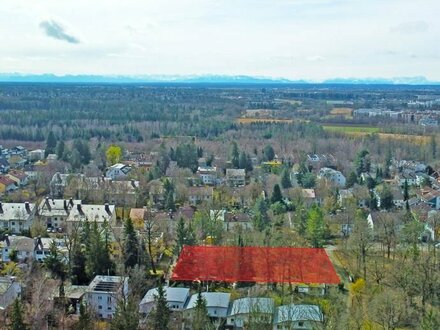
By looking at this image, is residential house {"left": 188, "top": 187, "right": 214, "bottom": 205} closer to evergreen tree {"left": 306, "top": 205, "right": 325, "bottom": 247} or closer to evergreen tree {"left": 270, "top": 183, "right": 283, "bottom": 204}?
evergreen tree {"left": 270, "top": 183, "right": 283, "bottom": 204}

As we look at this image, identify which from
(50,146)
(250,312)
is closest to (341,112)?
(50,146)

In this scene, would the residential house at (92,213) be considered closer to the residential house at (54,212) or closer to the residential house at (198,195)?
the residential house at (54,212)

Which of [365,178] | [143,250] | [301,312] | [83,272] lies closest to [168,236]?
[143,250]

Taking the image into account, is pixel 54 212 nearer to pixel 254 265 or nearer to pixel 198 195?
pixel 198 195

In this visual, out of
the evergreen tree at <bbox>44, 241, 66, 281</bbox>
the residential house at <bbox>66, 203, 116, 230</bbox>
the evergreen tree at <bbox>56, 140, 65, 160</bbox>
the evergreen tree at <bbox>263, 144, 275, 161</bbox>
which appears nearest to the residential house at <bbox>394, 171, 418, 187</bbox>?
the evergreen tree at <bbox>263, 144, 275, 161</bbox>

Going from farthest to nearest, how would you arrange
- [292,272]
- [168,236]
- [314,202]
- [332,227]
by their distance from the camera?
[314,202]
[332,227]
[168,236]
[292,272]

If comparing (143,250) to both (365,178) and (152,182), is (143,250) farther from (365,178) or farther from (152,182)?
(365,178)
